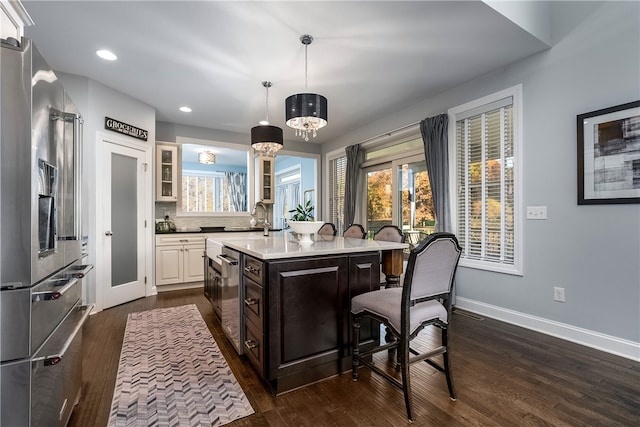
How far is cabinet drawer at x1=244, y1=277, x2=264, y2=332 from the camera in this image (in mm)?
1874

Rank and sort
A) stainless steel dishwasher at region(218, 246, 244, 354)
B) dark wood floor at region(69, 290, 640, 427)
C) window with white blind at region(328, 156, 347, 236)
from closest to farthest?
dark wood floor at region(69, 290, 640, 427), stainless steel dishwasher at region(218, 246, 244, 354), window with white blind at region(328, 156, 347, 236)

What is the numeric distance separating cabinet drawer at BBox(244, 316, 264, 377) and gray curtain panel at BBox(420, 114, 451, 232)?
2.65 meters

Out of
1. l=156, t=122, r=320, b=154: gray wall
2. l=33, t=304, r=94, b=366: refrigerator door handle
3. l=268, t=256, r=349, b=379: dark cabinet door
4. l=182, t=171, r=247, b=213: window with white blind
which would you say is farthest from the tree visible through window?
l=182, t=171, r=247, b=213: window with white blind

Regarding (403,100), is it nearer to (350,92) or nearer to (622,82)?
(350,92)

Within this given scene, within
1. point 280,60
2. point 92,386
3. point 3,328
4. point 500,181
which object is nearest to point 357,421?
point 3,328

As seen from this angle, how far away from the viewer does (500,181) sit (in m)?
3.22

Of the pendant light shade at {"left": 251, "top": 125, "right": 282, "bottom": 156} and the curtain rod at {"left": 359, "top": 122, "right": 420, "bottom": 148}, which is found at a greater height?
the curtain rod at {"left": 359, "top": 122, "right": 420, "bottom": 148}

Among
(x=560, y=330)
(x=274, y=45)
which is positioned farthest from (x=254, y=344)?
(x=560, y=330)

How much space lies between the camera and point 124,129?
3.87 metres

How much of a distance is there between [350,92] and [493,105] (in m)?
1.71

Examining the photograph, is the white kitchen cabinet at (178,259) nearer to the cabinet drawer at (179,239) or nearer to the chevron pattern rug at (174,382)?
the cabinet drawer at (179,239)

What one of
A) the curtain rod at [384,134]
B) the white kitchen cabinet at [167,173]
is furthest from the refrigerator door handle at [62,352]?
the curtain rod at [384,134]

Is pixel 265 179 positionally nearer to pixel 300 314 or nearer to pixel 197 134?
pixel 197 134

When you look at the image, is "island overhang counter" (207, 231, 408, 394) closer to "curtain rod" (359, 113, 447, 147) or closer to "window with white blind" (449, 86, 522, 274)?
"window with white blind" (449, 86, 522, 274)
